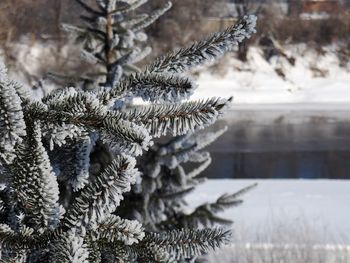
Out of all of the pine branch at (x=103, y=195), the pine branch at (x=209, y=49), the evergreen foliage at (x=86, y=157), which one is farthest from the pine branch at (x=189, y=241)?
the pine branch at (x=209, y=49)

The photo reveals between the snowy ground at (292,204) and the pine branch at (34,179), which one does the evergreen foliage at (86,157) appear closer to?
the pine branch at (34,179)

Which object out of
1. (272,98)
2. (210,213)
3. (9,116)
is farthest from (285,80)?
(9,116)

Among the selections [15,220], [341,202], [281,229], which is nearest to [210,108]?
[15,220]

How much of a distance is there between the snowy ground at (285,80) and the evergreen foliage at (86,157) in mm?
26316

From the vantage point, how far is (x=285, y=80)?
31.8 meters

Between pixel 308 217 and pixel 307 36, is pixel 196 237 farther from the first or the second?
pixel 307 36

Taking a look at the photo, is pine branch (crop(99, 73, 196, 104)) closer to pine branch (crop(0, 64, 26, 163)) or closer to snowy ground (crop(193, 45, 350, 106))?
pine branch (crop(0, 64, 26, 163))

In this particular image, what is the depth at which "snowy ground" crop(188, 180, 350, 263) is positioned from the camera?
7770 millimetres

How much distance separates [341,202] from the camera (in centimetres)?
1130

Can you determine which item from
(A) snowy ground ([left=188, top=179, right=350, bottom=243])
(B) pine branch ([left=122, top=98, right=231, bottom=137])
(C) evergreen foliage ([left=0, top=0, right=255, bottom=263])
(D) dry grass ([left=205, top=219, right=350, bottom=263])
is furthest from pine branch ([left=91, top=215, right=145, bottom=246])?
(A) snowy ground ([left=188, top=179, right=350, bottom=243])

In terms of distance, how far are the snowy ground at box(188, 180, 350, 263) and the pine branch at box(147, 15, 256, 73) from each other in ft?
17.2

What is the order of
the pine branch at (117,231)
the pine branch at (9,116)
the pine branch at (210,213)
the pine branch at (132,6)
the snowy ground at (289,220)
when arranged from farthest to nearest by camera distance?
the snowy ground at (289,220)
the pine branch at (210,213)
the pine branch at (132,6)
the pine branch at (117,231)
the pine branch at (9,116)

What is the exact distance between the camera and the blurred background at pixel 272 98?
30.0 ft

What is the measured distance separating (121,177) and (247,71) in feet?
104
